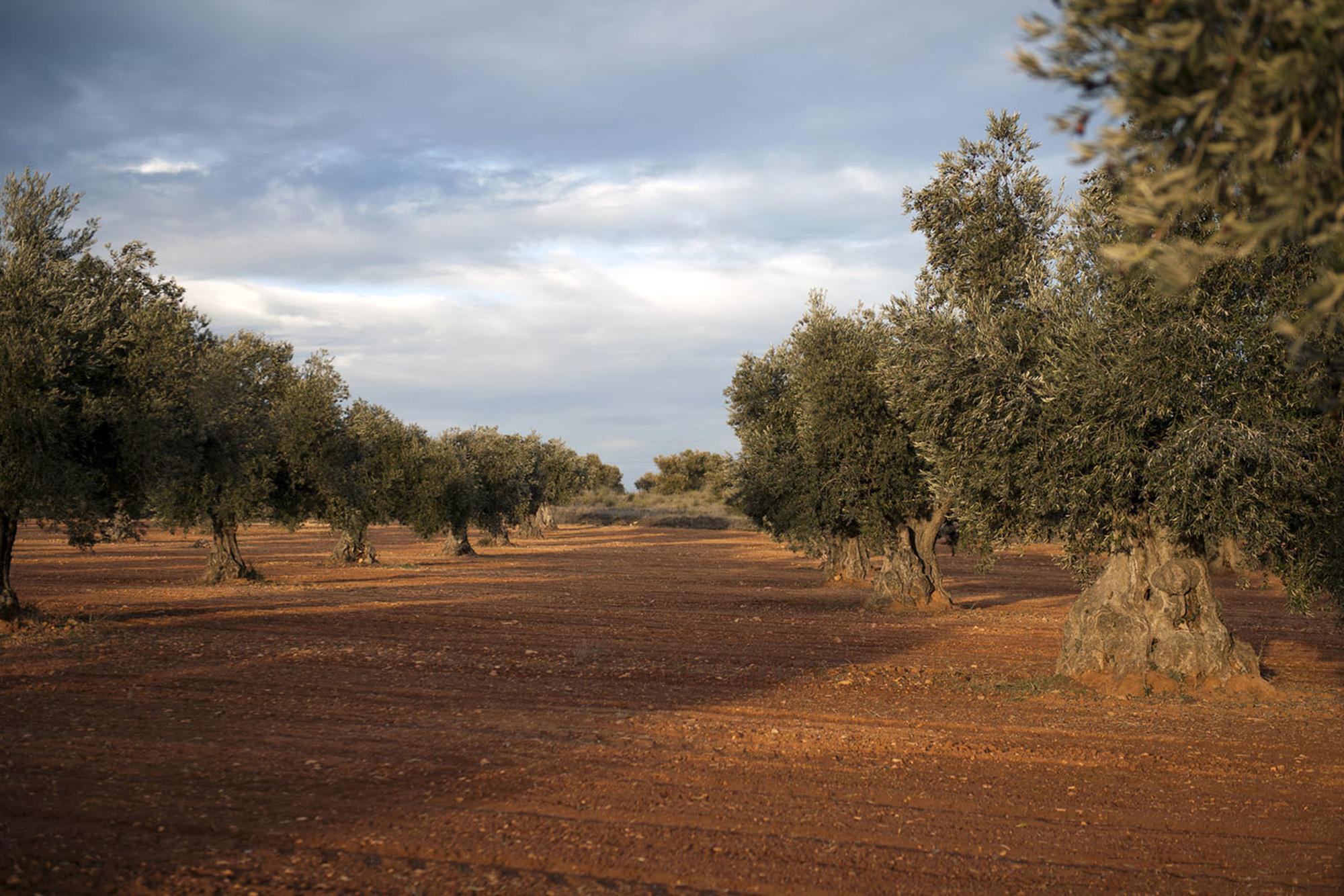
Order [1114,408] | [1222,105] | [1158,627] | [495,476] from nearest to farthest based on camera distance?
[1222,105], [1114,408], [1158,627], [495,476]

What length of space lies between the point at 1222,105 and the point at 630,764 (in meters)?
7.25

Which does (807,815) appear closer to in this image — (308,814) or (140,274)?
(308,814)

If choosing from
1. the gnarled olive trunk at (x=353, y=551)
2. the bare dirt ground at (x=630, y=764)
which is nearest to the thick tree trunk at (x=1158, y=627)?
the bare dirt ground at (x=630, y=764)

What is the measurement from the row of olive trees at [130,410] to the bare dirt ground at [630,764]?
2.76 meters

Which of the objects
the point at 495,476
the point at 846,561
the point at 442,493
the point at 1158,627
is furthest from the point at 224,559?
the point at 1158,627

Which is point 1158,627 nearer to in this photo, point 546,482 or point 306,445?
point 306,445

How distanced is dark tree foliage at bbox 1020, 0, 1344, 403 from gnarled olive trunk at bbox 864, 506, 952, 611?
70.0 ft

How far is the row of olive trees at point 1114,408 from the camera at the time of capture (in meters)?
11.6

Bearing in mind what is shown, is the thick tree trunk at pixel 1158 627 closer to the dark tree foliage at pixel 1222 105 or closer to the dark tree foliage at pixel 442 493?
the dark tree foliage at pixel 1222 105

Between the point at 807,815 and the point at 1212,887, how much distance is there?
279 centimetres

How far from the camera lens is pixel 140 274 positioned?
20.0 meters

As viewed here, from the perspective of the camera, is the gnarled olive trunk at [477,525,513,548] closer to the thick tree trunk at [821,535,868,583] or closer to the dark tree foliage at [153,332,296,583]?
the thick tree trunk at [821,535,868,583]

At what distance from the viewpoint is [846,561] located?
1421 inches

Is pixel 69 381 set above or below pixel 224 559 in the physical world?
above
